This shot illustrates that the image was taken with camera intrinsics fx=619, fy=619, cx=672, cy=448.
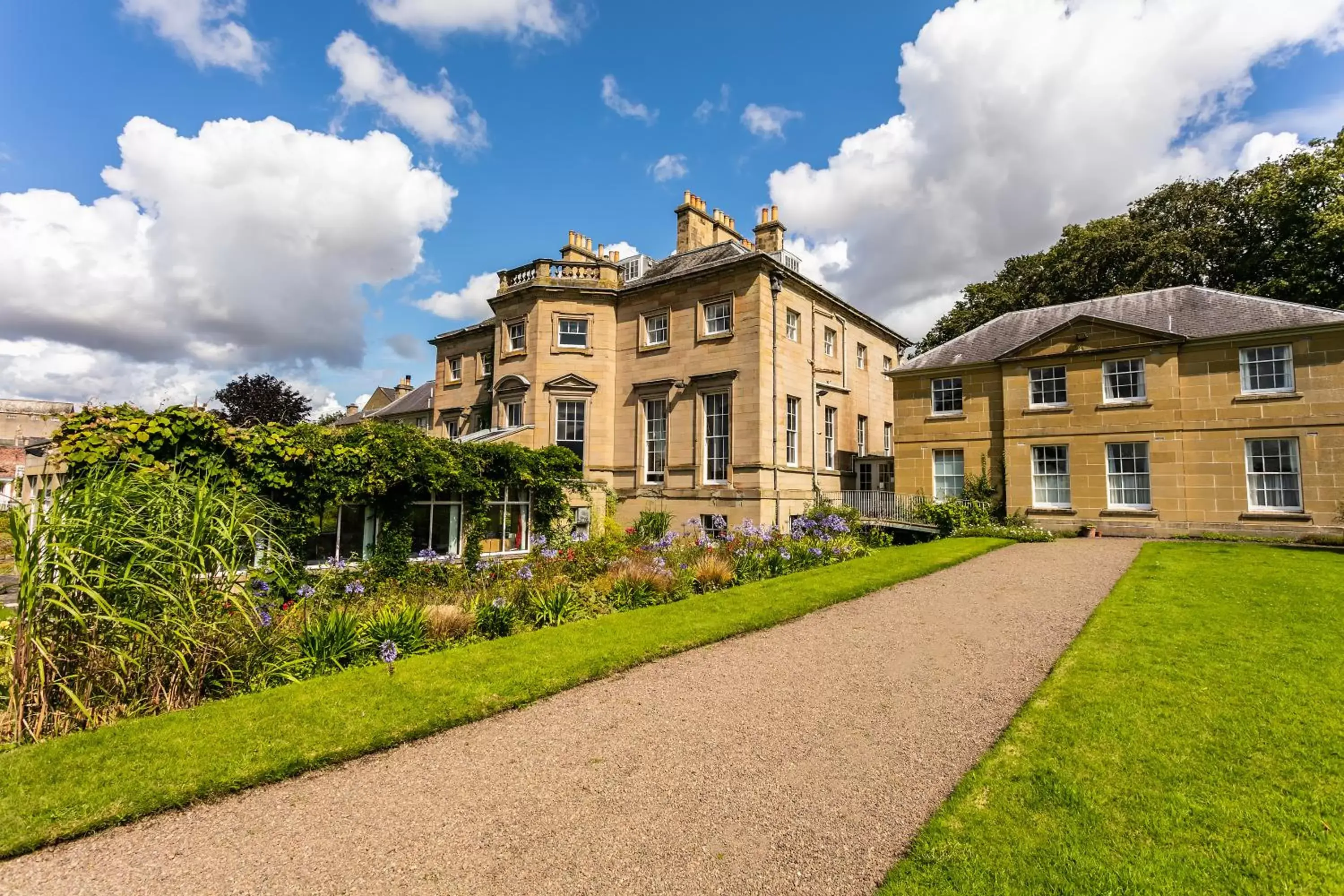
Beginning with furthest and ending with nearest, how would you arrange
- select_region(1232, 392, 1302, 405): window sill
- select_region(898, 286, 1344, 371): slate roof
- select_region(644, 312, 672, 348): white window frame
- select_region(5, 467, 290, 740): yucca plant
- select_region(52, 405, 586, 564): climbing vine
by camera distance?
select_region(644, 312, 672, 348): white window frame < select_region(898, 286, 1344, 371): slate roof < select_region(1232, 392, 1302, 405): window sill < select_region(52, 405, 586, 564): climbing vine < select_region(5, 467, 290, 740): yucca plant

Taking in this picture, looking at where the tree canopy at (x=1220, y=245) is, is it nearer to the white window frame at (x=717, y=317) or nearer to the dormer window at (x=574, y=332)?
the white window frame at (x=717, y=317)

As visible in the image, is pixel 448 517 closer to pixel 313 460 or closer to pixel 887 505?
pixel 313 460

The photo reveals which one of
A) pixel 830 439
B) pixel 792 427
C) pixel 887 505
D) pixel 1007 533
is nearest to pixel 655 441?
pixel 792 427

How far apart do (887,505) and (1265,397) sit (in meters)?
10.7

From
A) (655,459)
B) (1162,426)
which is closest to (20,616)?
(655,459)

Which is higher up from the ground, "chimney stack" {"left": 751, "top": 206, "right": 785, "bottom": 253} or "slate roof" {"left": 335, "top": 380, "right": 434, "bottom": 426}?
"chimney stack" {"left": 751, "top": 206, "right": 785, "bottom": 253}

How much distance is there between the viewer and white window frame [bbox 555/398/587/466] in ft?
73.8

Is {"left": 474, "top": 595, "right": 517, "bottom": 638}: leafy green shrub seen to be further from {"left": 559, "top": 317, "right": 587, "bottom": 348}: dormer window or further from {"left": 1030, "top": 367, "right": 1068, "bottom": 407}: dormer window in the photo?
{"left": 1030, "top": 367, "right": 1068, "bottom": 407}: dormer window

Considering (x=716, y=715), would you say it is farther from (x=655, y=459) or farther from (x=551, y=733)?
(x=655, y=459)

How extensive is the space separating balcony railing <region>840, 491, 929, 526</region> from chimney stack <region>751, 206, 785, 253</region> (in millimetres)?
9675

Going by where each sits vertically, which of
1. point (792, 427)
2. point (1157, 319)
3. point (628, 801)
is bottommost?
point (628, 801)

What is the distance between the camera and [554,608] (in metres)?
9.20

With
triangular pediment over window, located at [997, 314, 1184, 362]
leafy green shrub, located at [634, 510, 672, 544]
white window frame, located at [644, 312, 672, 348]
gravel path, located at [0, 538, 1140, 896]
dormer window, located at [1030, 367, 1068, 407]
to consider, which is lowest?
gravel path, located at [0, 538, 1140, 896]

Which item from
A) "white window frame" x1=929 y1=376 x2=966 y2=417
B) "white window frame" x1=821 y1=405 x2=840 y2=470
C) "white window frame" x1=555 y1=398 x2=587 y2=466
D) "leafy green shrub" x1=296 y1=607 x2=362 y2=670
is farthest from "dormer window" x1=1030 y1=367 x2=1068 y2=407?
"leafy green shrub" x1=296 y1=607 x2=362 y2=670
